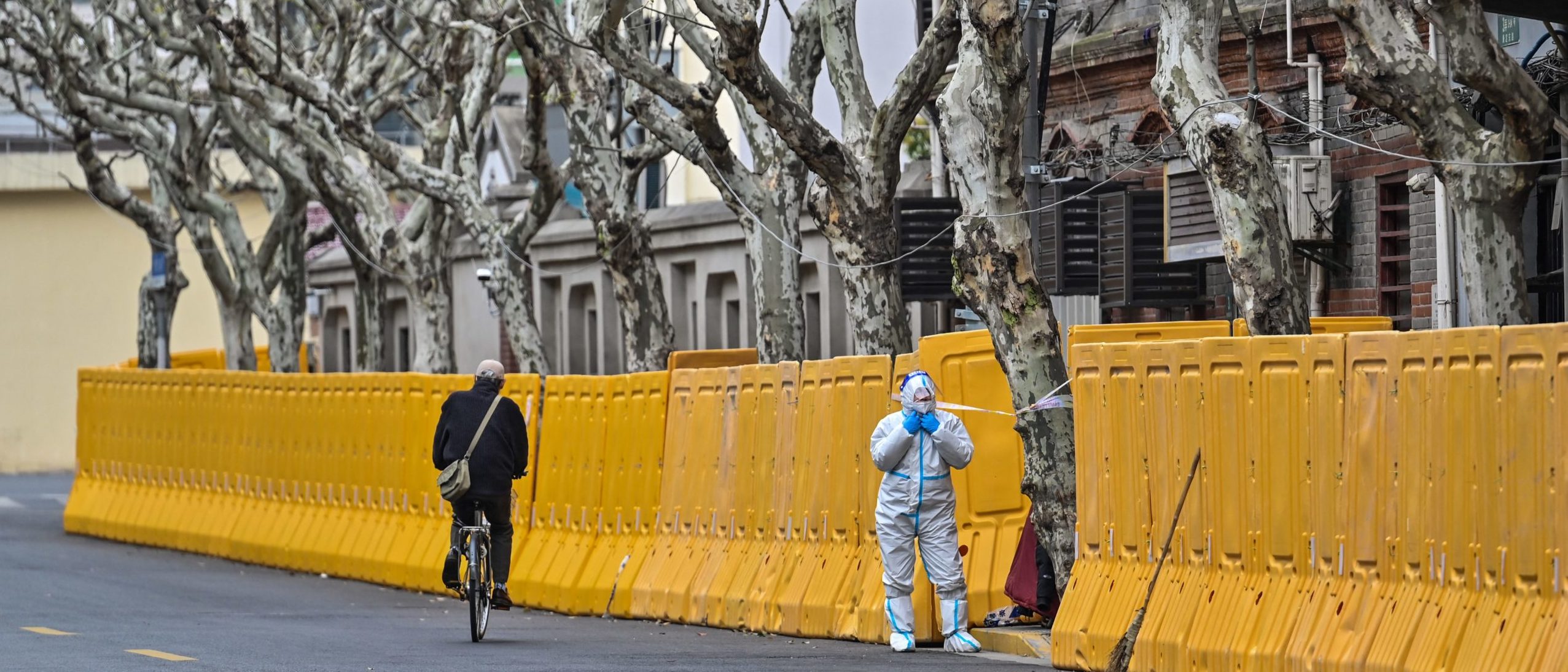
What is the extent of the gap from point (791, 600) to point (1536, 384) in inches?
246

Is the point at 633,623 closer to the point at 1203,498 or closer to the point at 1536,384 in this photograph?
the point at 1203,498

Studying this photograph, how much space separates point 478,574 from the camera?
47.3ft

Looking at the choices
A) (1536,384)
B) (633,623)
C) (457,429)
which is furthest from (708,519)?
(1536,384)

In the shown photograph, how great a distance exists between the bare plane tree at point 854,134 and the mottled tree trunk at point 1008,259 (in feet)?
5.58

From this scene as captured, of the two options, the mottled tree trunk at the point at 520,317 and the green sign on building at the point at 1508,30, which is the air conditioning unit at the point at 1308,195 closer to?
the green sign on building at the point at 1508,30

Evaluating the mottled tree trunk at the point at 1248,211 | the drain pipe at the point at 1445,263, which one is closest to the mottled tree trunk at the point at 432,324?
the drain pipe at the point at 1445,263

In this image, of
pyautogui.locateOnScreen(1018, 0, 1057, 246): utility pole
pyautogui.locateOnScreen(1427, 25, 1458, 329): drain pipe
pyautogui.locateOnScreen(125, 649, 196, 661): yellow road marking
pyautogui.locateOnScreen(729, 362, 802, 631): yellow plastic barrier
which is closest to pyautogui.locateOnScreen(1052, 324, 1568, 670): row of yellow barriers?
pyautogui.locateOnScreen(1018, 0, 1057, 246): utility pole

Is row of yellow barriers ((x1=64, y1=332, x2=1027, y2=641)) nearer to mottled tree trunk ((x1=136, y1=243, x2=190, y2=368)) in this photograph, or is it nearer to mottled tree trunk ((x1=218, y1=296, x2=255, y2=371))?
mottled tree trunk ((x1=218, y1=296, x2=255, y2=371))

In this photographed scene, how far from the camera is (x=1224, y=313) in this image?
19.4 m

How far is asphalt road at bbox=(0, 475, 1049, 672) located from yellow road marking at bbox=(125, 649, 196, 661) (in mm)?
10

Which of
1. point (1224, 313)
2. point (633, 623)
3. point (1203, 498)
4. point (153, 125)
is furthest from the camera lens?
point (153, 125)

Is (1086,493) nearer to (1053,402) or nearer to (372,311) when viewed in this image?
(1053,402)

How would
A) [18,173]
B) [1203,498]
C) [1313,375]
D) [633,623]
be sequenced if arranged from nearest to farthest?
[1313,375]
[1203,498]
[633,623]
[18,173]

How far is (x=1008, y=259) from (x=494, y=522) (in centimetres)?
387
